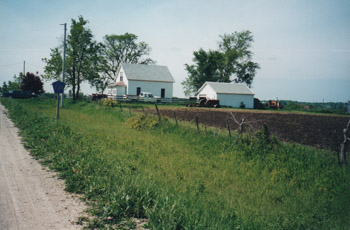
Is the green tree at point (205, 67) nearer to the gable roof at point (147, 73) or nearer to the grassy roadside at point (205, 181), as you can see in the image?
the gable roof at point (147, 73)

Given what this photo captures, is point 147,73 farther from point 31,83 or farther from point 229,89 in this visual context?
point 31,83

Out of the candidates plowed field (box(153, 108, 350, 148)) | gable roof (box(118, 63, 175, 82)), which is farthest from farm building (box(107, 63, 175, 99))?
plowed field (box(153, 108, 350, 148))

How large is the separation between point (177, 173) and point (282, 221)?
2985mm

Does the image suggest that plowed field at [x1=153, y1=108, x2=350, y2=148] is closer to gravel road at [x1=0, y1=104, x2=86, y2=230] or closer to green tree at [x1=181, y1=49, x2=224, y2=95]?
gravel road at [x1=0, y1=104, x2=86, y2=230]

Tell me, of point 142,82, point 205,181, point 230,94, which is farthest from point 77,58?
point 205,181

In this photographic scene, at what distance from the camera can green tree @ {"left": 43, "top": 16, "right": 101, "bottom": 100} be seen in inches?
1646

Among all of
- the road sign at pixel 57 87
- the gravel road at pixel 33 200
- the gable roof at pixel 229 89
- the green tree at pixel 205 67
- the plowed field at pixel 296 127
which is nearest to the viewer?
the gravel road at pixel 33 200

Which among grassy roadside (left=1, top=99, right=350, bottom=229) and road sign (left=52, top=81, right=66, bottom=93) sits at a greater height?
road sign (left=52, top=81, right=66, bottom=93)

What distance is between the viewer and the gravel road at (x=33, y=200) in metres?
4.19

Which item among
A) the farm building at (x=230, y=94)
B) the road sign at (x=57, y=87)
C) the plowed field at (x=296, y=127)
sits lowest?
the plowed field at (x=296, y=127)

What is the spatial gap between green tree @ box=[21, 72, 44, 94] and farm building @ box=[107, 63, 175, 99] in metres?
16.6

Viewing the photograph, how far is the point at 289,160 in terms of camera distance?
8.09 meters

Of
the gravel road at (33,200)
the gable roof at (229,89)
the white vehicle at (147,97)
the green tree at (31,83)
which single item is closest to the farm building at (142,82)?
the white vehicle at (147,97)

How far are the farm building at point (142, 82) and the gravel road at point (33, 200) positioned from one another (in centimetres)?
4186
